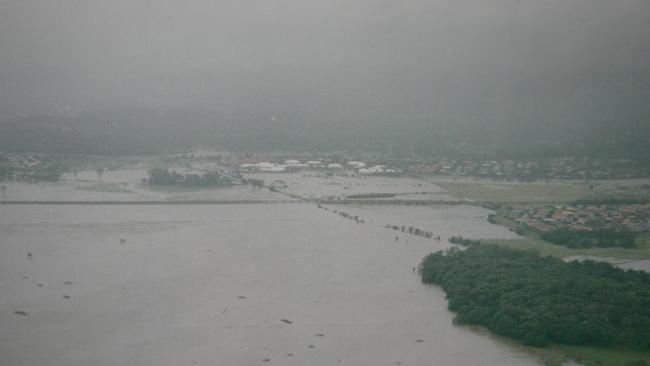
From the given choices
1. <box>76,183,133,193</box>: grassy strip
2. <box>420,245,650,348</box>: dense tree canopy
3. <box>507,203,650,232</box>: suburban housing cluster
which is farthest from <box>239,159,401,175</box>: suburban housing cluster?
<box>420,245,650,348</box>: dense tree canopy

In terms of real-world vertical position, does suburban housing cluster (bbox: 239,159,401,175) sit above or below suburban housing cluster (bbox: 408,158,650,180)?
below

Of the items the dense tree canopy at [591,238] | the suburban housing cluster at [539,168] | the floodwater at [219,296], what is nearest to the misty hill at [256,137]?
the suburban housing cluster at [539,168]

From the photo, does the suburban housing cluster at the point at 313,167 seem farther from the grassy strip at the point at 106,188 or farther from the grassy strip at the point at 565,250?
the grassy strip at the point at 565,250

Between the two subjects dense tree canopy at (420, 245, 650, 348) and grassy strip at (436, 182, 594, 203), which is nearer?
dense tree canopy at (420, 245, 650, 348)

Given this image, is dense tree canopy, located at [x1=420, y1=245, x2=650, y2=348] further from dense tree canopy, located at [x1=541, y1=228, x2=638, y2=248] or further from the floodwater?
dense tree canopy, located at [x1=541, y1=228, x2=638, y2=248]

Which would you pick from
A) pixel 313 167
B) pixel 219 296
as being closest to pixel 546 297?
pixel 219 296

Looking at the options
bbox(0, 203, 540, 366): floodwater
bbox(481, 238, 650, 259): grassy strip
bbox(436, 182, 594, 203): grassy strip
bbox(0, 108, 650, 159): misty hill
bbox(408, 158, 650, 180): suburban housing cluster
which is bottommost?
bbox(0, 203, 540, 366): floodwater

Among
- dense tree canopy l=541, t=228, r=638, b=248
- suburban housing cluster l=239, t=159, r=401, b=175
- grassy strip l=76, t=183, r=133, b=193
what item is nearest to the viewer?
dense tree canopy l=541, t=228, r=638, b=248

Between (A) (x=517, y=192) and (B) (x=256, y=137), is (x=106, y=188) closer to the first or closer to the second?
(A) (x=517, y=192)
